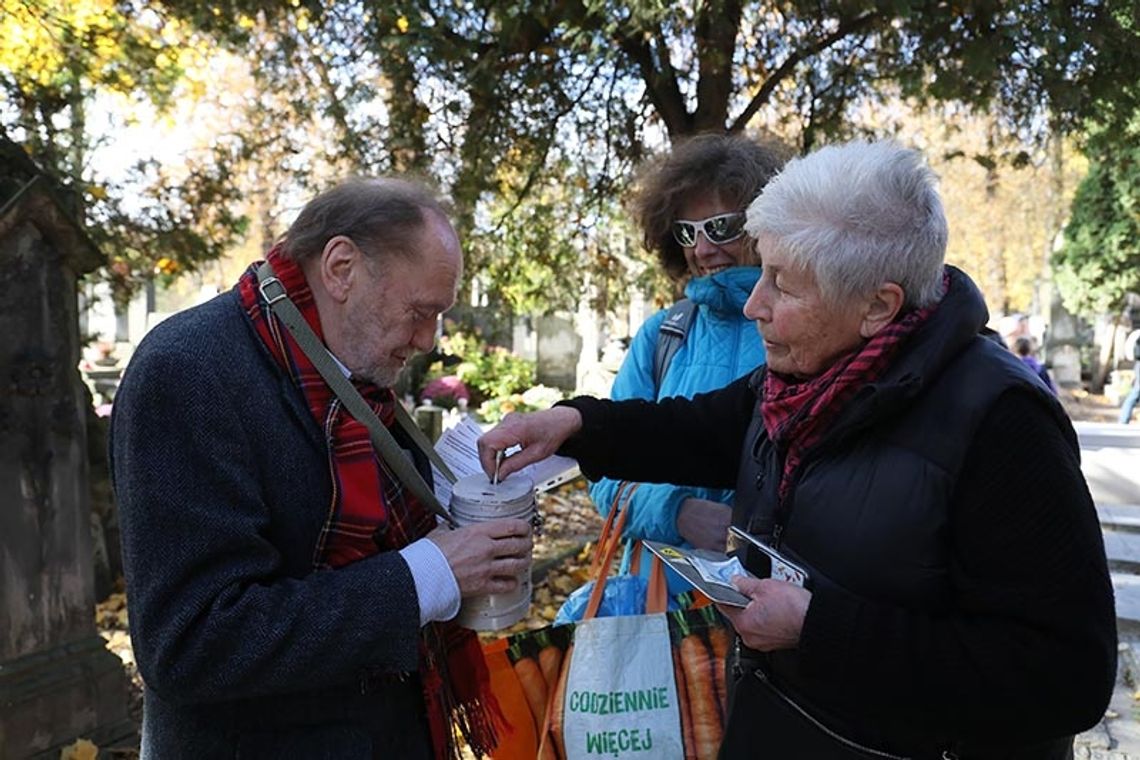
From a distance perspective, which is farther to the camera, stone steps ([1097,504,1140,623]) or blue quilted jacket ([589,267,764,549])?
stone steps ([1097,504,1140,623])

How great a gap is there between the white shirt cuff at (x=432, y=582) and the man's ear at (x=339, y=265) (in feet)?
1.60

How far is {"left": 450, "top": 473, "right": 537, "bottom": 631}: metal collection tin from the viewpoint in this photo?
1.58m

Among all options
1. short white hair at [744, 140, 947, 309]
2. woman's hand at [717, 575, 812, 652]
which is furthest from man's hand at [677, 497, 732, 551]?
short white hair at [744, 140, 947, 309]

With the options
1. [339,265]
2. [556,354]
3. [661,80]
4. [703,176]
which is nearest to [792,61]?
[661,80]

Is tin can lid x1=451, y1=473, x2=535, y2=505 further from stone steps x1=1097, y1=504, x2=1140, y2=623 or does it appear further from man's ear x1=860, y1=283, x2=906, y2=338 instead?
stone steps x1=1097, y1=504, x2=1140, y2=623

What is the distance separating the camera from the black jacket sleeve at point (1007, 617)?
1.33 m

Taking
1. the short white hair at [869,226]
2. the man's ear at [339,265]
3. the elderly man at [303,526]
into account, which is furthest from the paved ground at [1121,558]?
the man's ear at [339,265]

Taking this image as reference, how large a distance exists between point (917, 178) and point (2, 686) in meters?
3.47

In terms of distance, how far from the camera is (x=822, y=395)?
5.03 ft

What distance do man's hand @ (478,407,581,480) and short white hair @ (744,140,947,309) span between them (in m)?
0.69

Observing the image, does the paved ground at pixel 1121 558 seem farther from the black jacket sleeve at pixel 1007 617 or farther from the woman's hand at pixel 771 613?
the woman's hand at pixel 771 613

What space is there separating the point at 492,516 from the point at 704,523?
0.85 metres

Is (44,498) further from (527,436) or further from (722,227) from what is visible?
(722,227)

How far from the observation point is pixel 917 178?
152cm
